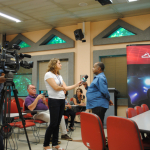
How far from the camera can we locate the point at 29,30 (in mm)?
7945

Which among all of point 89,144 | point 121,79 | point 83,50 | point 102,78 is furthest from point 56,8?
point 89,144

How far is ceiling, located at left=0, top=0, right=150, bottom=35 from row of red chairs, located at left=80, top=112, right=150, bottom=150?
4.29 metres

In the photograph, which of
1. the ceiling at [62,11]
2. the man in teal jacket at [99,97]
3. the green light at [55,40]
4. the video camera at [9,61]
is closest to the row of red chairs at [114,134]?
the man in teal jacket at [99,97]

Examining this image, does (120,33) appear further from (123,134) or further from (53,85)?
(123,134)

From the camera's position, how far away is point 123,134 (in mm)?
1467

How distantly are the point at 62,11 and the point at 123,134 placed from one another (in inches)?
206

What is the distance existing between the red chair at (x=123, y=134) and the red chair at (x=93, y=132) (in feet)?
0.43

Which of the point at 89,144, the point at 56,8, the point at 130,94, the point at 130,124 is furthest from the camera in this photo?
the point at 56,8

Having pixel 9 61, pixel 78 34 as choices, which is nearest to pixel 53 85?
pixel 9 61

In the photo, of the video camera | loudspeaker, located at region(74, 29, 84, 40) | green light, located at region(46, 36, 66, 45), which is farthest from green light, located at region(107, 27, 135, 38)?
the video camera

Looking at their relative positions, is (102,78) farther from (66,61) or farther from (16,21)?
(16,21)

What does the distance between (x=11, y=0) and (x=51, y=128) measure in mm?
3940

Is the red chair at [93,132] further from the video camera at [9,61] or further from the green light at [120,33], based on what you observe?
the green light at [120,33]

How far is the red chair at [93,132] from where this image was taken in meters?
1.72
